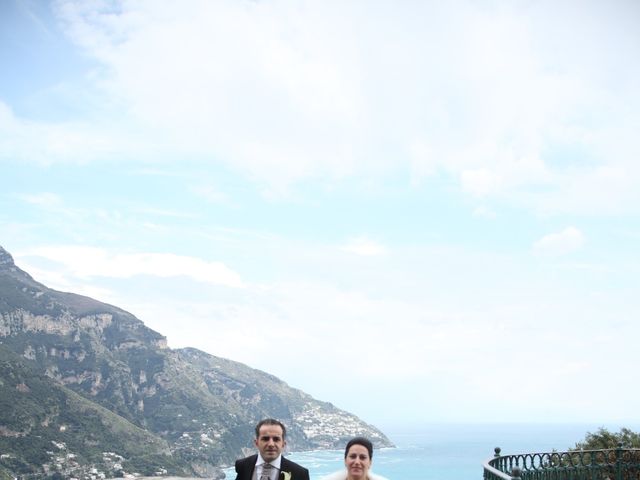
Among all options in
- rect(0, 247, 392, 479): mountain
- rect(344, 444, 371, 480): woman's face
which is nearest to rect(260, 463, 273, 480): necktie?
rect(344, 444, 371, 480): woman's face

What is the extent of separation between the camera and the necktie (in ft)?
14.3

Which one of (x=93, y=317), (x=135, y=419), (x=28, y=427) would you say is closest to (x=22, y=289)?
(x=93, y=317)

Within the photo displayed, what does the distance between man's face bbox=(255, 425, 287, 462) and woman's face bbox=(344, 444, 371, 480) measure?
483 millimetres

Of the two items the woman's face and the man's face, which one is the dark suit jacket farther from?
the woman's face

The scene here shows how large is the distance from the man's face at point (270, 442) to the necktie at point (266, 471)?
0.04 meters

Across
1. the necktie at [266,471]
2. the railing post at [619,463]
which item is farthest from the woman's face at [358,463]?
the railing post at [619,463]

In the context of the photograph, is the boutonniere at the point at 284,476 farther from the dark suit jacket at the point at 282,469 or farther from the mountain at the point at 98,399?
the mountain at the point at 98,399

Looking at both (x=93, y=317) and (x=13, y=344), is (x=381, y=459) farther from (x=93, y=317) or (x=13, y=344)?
(x=13, y=344)

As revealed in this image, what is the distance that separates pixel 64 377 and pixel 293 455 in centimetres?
7217

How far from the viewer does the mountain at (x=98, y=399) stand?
11238cm

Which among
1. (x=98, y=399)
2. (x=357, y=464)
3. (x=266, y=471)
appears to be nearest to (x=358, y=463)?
(x=357, y=464)

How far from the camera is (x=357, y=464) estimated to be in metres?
4.16

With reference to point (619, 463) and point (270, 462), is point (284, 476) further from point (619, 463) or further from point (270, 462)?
point (619, 463)

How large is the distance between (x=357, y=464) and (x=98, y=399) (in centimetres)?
15542
